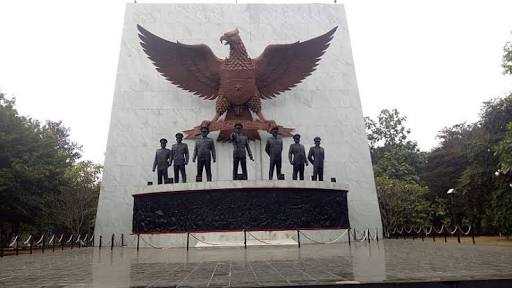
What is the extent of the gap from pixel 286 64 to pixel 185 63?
3.72 m

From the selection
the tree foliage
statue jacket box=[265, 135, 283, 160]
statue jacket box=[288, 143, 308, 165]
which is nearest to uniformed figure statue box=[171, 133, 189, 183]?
statue jacket box=[265, 135, 283, 160]

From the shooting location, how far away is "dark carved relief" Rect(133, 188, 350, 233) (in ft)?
41.2

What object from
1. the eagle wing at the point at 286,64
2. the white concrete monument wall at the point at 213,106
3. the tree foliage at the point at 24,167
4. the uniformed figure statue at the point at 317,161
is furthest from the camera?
the white concrete monument wall at the point at 213,106

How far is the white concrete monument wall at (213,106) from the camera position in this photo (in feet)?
56.1

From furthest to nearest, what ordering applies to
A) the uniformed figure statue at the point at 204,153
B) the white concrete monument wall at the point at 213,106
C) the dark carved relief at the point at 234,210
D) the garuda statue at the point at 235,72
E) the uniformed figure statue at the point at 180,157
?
the white concrete monument wall at the point at 213,106
the garuda statue at the point at 235,72
the uniformed figure statue at the point at 180,157
the uniformed figure statue at the point at 204,153
the dark carved relief at the point at 234,210

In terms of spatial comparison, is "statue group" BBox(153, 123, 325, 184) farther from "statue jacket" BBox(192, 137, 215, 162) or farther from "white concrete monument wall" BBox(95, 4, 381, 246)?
"white concrete monument wall" BBox(95, 4, 381, 246)

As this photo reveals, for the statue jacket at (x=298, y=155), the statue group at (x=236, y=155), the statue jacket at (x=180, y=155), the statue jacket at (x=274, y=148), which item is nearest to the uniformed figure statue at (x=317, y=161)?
the statue group at (x=236, y=155)

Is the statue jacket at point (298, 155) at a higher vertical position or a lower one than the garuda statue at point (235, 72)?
lower

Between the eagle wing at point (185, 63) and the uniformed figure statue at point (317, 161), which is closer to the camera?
the uniformed figure statue at point (317, 161)

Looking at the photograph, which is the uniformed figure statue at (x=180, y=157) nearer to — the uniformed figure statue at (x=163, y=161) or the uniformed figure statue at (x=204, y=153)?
the uniformed figure statue at (x=163, y=161)

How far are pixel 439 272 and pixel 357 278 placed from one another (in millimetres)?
1022

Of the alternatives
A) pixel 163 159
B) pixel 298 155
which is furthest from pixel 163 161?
pixel 298 155

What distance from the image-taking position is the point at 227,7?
19.6m

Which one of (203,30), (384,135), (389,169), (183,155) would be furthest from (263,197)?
(384,135)
